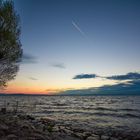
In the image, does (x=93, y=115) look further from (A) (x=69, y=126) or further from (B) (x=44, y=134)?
(B) (x=44, y=134)

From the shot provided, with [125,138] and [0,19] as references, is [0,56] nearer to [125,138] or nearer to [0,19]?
[0,19]

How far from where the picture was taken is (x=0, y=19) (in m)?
28.5

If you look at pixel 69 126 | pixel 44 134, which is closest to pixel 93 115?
pixel 69 126

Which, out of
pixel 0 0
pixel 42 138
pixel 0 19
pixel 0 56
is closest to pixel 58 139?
pixel 42 138

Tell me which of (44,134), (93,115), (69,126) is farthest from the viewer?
(93,115)

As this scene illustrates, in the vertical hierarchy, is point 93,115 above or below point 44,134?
below

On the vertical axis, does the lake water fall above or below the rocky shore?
below

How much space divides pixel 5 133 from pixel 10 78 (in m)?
16.9

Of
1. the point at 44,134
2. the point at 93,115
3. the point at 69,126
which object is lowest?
the point at 93,115

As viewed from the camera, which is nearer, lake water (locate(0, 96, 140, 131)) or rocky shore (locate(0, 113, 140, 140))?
rocky shore (locate(0, 113, 140, 140))

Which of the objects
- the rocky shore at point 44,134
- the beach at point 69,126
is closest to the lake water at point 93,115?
the beach at point 69,126

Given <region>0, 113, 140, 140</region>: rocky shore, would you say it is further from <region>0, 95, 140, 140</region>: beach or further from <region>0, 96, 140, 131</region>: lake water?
<region>0, 96, 140, 131</region>: lake water

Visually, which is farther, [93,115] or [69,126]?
[93,115]

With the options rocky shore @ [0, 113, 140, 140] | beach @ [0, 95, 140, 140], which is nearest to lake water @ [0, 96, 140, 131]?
beach @ [0, 95, 140, 140]
